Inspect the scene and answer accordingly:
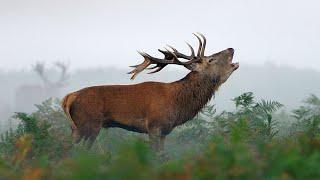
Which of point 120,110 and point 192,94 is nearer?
point 120,110

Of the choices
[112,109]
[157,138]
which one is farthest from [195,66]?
[157,138]

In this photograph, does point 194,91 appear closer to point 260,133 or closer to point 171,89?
point 171,89

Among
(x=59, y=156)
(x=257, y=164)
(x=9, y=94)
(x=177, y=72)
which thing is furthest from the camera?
(x=177, y=72)

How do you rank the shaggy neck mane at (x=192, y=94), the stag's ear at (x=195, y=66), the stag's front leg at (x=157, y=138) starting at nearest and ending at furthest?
the stag's front leg at (x=157, y=138), the shaggy neck mane at (x=192, y=94), the stag's ear at (x=195, y=66)

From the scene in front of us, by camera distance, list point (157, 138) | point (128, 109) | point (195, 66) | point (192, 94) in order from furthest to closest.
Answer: point (195, 66) → point (192, 94) → point (128, 109) → point (157, 138)

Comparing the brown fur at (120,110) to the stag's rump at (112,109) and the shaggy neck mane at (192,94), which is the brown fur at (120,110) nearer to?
the stag's rump at (112,109)

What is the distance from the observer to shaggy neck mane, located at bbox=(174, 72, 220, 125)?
994cm

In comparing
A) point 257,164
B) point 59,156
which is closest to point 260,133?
point 59,156

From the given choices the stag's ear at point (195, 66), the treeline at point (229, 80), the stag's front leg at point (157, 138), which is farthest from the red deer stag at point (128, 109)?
the treeline at point (229, 80)

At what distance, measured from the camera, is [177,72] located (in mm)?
176750

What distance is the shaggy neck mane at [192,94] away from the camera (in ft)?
32.6

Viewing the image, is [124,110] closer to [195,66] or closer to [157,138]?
[157,138]

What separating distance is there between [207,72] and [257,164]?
7.10 m

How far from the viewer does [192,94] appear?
10.2 metres
